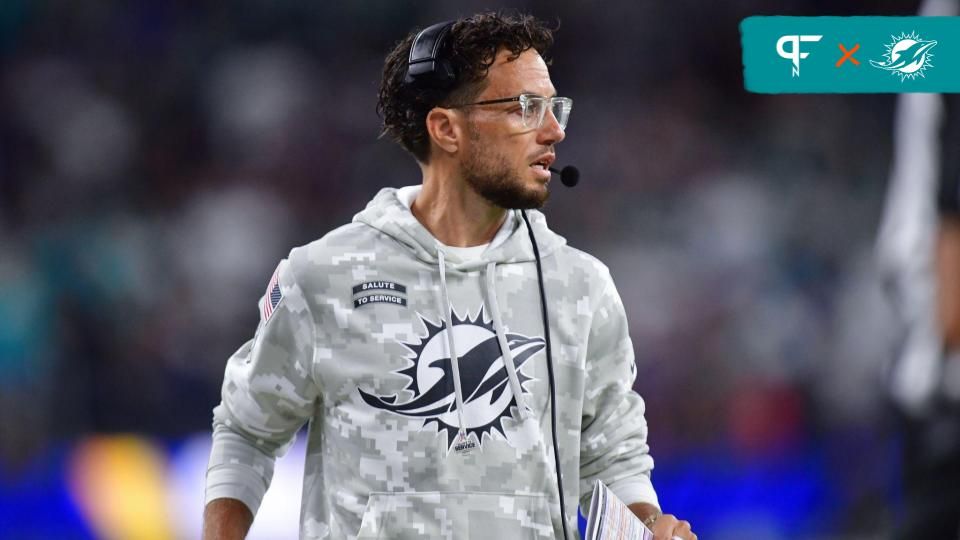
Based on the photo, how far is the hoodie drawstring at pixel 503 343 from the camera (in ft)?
6.87

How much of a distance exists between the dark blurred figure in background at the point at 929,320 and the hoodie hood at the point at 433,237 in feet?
6.61

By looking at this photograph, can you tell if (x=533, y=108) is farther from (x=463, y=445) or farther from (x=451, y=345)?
(x=463, y=445)

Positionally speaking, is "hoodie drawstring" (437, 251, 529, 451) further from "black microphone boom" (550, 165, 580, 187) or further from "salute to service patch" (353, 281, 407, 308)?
"black microphone boom" (550, 165, 580, 187)

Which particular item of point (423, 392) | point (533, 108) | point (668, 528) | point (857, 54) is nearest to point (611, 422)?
point (668, 528)

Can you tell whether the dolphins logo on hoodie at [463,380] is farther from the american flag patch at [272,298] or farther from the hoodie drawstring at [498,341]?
the american flag patch at [272,298]

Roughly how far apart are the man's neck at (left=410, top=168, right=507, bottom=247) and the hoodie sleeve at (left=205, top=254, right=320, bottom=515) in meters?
0.27

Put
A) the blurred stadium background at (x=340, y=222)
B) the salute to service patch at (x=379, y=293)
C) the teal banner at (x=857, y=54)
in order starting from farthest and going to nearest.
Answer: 1. the blurred stadium background at (x=340, y=222)
2. the teal banner at (x=857, y=54)
3. the salute to service patch at (x=379, y=293)

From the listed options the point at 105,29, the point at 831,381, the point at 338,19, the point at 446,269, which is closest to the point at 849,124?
the point at 831,381

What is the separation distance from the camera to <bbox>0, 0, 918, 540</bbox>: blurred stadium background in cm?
553

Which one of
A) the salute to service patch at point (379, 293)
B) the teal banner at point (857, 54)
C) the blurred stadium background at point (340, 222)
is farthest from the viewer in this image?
the blurred stadium background at point (340, 222)

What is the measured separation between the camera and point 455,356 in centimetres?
210

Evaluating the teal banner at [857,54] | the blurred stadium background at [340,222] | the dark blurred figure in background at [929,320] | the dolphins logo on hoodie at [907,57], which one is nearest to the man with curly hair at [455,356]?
the dark blurred figure in background at [929,320]

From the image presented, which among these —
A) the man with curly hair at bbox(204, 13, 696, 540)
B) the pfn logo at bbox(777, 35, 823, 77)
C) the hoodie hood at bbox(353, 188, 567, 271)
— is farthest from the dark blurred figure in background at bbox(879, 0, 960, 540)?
the hoodie hood at bbox(353, 188, 567, 271)

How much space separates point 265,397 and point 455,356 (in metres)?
0.34
